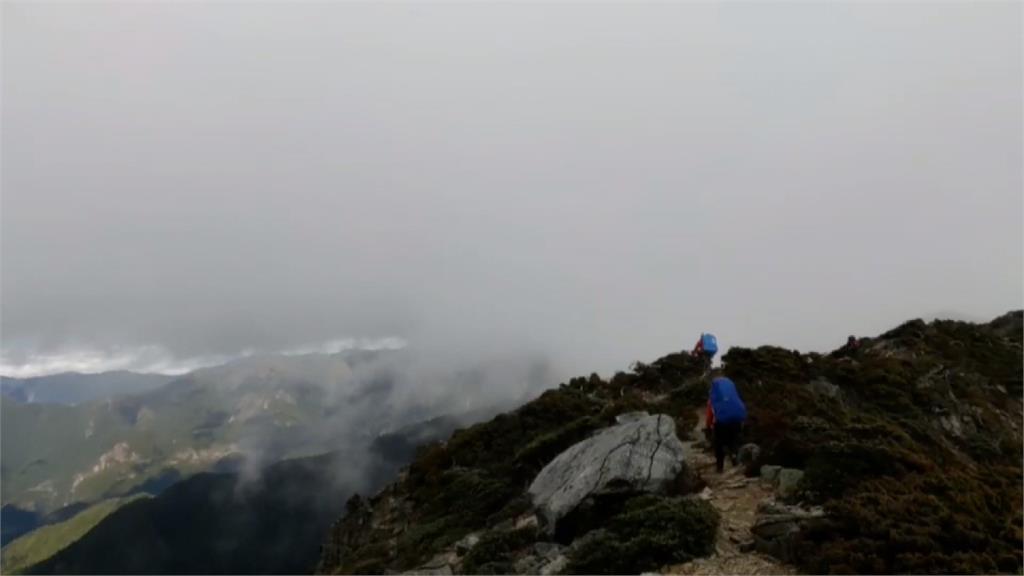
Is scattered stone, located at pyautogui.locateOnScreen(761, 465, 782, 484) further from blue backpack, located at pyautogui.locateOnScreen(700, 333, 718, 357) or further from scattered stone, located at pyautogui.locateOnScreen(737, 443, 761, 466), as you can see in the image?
blue backpack, located at pyautogui.locateOnScreen(700, 333, 718, 357)

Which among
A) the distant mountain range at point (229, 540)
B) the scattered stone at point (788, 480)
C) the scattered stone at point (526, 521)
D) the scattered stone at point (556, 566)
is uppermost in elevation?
the scattered stone at point (788, 480)

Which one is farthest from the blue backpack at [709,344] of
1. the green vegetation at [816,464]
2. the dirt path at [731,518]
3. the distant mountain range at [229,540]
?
the distant mountain range at [229,540]

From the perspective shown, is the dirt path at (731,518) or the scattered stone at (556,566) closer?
the dirt path at (731,518)

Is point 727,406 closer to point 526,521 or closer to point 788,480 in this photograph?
point 788,480

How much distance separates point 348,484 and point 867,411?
7521 inches

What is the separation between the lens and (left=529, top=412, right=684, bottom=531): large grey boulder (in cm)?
1252

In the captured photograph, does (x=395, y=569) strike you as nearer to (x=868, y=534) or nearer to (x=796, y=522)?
(x=796, y=522)

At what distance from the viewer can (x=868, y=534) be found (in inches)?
386

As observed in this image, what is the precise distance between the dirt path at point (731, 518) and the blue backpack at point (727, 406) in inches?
48.0

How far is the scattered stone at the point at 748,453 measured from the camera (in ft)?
47.3

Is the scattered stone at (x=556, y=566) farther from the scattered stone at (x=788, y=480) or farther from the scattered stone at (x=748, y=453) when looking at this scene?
the scattered stone at (x=748, y=453)

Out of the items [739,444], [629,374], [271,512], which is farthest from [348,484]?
[739,444]

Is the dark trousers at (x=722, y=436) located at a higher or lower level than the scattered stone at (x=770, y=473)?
higher

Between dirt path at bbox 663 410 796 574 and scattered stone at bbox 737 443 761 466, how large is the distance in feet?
0.82
